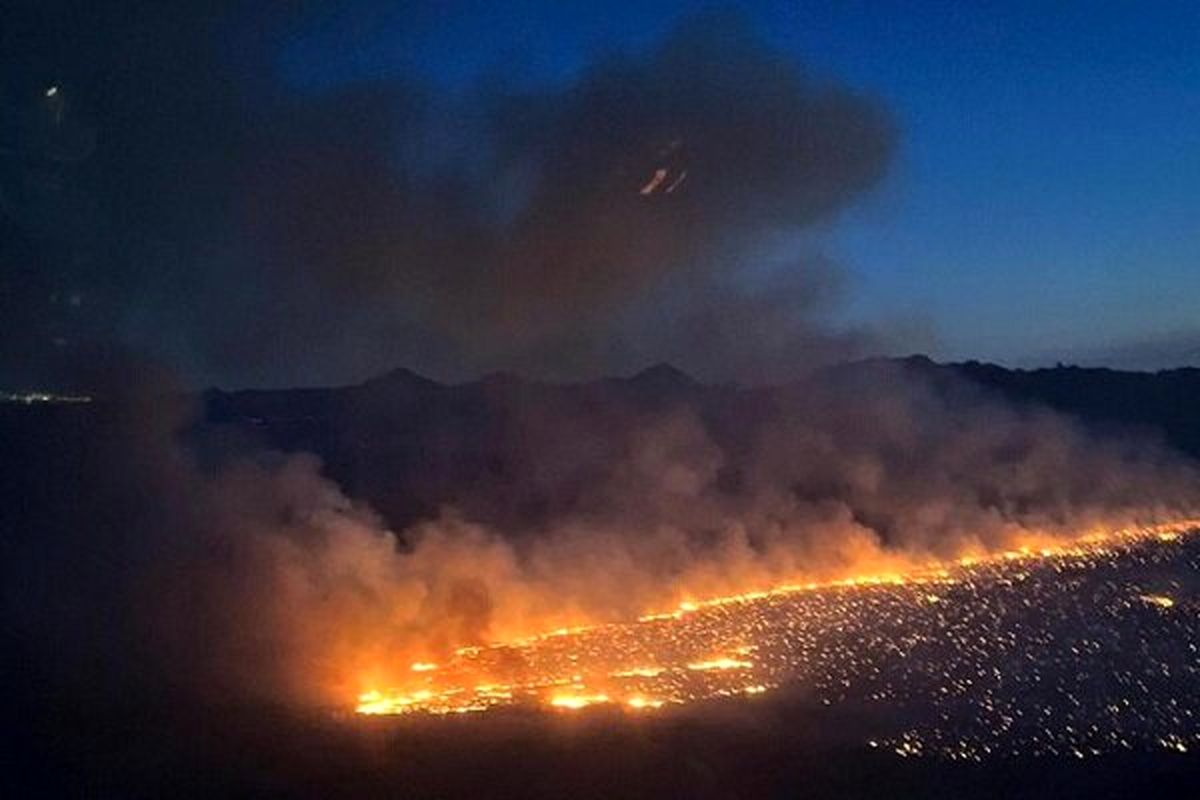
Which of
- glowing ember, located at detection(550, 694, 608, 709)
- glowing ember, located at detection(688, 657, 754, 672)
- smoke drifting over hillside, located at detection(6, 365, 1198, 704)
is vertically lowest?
glowing ember, located at detection(688, 657, 754, 672)

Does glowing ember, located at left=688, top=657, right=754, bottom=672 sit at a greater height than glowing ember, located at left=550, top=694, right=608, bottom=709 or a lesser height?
lesser

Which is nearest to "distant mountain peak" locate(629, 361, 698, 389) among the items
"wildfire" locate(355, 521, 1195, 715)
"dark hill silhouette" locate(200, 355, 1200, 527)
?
"dark hill silhouette" locate(200, 355, 1200, 527)

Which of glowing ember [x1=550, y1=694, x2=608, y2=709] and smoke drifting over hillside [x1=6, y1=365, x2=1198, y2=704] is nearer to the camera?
glowing ember [x1=550, y1=694, x2=608, y2=709]

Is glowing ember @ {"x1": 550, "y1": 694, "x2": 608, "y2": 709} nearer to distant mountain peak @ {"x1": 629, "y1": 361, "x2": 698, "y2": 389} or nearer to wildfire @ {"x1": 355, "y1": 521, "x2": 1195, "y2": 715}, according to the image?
wildfire @ {"x1": 355, "y1": 521, "x2": 1195, "y2": 715}

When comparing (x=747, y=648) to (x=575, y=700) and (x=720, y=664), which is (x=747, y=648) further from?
(x=575, y=700)

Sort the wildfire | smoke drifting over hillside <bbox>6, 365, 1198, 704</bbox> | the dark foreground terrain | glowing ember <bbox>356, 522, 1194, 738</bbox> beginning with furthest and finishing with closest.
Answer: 1. smoke drifting over hillside <bbox>6, 365, 1198, 704</bbox>
2. glowing ember <bbox>356, 522, 1194, 738</bbox>
3. the wildfire
4. the dark foreground terrain

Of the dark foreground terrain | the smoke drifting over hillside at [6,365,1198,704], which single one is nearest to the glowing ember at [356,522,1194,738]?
the dark foreground terrain

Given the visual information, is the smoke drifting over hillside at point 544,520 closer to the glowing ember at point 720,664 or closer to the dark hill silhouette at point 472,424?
the dark hill silhouette at point 472,424

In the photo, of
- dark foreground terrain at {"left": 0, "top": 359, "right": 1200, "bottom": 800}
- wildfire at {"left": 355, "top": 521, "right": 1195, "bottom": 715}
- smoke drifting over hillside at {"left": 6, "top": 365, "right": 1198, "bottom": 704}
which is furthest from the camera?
smoke drifting over hillside at {"left": 6, "top": 365, "right": 1198, "bottom": 704}

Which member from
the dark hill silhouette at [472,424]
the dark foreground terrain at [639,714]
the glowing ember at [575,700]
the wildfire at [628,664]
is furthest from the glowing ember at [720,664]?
the dark hill silhouette at [472,424]

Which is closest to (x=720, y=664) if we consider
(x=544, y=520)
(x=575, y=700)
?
(x=575, y=700)

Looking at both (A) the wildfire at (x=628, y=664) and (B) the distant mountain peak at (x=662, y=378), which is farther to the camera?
(B) the distant mountain peak at (x=662, y=378)

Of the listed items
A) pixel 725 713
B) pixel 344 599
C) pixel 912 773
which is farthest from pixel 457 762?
pixel 344 599
